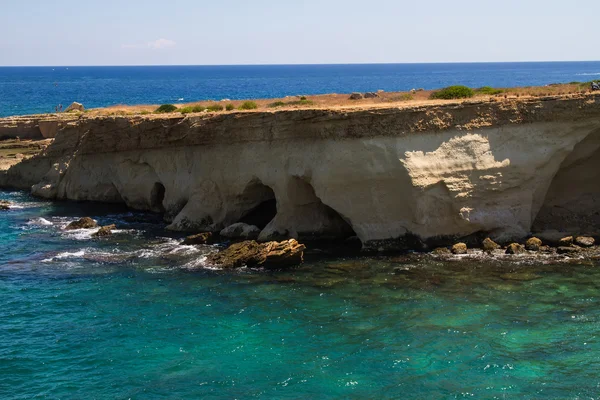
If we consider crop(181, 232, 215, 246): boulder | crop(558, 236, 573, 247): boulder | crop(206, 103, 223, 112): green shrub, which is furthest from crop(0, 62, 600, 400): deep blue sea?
crop(206, 103, 223, 112): green shrub

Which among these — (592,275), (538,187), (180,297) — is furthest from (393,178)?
(180,297)

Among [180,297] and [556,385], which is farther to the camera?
[180,297]

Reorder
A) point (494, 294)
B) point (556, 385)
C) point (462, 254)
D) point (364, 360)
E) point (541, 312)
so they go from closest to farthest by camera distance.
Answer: point (556, 385) < point (364, 360) < point (541, 312) < point (494, 294) < point (462, 254)

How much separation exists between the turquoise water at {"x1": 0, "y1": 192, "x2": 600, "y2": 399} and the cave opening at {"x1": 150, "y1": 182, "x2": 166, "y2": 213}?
9.14m

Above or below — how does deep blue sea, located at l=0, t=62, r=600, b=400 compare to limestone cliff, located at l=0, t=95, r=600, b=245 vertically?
below

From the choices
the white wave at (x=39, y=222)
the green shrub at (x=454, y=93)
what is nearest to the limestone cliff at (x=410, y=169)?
the green shrub at (x=454, y=93)

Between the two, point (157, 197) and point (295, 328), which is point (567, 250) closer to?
point (295, 328)

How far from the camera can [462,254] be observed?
28.8m

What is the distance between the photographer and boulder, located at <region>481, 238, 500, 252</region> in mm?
28969

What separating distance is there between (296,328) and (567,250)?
1369 centimetres

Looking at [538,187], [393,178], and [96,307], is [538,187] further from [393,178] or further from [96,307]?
[96,307]

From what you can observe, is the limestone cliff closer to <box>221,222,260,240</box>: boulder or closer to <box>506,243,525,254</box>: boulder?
<box>221,222,260,240</box>: boulder

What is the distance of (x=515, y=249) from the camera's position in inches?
1126

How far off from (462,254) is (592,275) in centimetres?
535
